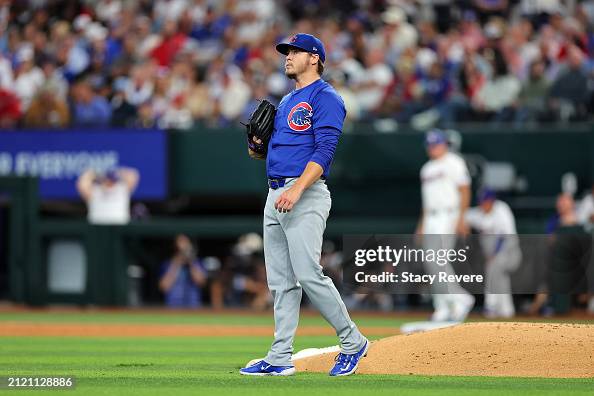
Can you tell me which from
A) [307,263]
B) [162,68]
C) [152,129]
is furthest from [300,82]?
[162,68]

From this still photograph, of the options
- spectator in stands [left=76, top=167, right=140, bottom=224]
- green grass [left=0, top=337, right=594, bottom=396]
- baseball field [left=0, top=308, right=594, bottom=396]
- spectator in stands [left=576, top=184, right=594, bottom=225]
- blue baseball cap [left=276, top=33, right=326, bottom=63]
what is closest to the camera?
green grass [left=0, top=337, right=594, bottom=396]

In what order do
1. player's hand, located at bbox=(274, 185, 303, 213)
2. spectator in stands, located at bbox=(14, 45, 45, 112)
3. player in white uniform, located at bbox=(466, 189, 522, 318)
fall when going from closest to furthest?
player's hand, located at bbox=(274, 185, 303, 213)
player in white uniform, located at bbox=(466, 189, 522, 318)
spectator in stands, located at bbox=(14, 45, 45, 112)

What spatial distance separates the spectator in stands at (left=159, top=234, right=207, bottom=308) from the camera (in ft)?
54.3

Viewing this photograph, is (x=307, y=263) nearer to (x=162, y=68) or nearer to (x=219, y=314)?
(x=219, y=314)

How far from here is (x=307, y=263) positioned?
287 inches

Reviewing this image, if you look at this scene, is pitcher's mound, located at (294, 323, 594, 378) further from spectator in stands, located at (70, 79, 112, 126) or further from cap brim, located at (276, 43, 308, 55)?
spectator in stands, located at (70, 79, 112, 126)

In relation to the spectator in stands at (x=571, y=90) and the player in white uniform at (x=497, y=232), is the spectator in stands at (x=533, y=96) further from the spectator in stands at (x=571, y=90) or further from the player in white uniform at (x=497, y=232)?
the player in white uniform at (x=497, y=232)

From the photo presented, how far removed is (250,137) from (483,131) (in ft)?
30.3

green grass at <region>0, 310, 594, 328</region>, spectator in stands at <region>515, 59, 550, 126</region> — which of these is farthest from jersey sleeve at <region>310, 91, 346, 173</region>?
spectator in stands at <region>515, 59, 550, 126</region>

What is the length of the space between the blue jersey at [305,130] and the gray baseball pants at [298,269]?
0.12 meters

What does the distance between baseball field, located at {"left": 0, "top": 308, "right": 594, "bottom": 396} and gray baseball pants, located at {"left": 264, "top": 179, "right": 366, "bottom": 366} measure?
259mm

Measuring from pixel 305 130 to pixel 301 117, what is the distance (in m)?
0.08

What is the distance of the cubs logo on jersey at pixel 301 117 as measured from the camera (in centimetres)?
735

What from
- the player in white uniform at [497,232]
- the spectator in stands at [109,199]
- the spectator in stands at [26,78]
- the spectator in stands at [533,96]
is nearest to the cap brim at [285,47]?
the player in white uniform at [497,232]
